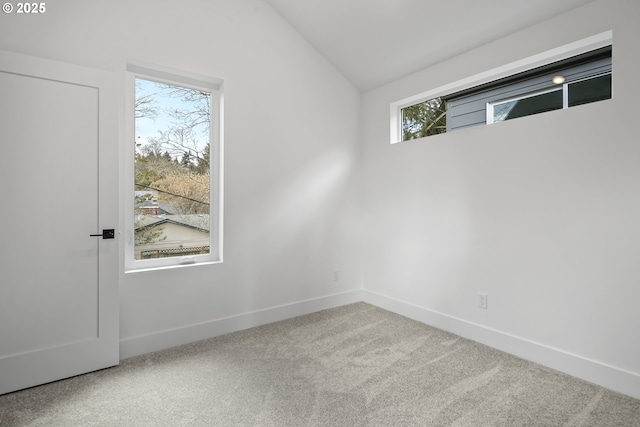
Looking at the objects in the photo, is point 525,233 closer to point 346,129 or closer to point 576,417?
point 576,417

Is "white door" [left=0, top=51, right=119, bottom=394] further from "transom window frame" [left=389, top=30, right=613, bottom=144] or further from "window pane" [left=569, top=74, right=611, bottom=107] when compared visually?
"window pane" [left=569, top=74, right=611, bottom=107]

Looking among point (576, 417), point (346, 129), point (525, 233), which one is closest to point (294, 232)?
point (346, 129)

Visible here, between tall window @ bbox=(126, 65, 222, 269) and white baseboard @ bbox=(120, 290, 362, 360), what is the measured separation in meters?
0.56

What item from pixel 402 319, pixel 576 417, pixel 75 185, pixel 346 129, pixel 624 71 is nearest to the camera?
pixel 576 417

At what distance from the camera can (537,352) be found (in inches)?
101

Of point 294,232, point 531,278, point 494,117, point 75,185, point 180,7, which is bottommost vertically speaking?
point 531,278

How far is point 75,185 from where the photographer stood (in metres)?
2.33

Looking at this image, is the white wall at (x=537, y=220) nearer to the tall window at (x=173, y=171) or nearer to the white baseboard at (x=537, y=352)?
the white baseboard at (x=537, y=352)

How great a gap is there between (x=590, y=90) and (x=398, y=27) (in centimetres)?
156

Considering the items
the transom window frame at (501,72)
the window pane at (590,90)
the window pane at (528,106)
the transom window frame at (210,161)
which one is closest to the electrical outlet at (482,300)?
the window pane at (528,106)

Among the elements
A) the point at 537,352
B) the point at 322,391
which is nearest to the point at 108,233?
the point at 322,391

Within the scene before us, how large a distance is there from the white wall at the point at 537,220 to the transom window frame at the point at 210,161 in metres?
1.80

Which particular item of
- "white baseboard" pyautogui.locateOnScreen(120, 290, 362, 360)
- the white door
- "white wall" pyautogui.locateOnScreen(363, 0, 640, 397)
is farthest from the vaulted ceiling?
"white baseboard" pyautogui.locateOnScreen(120, 290, 362, 360)

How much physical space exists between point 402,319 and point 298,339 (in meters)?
1.13
